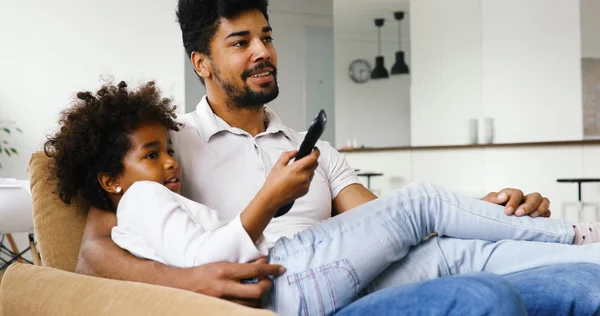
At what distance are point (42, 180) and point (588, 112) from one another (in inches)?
200

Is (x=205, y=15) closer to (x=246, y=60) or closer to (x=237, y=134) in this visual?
(x=246, y=60)

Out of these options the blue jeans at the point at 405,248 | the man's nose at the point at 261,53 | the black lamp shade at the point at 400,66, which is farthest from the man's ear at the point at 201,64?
the black lamp shade at the point at 400,66

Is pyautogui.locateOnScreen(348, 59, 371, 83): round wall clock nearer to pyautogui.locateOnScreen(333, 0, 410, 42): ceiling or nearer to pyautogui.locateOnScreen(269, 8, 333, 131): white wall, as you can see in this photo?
pyautogui.locateOnScreen(333, 0, 410, 42): ceiling

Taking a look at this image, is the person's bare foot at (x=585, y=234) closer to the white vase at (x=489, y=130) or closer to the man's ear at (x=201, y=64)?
the man's ear at (x=201, y=64)

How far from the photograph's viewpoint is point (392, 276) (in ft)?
5.03

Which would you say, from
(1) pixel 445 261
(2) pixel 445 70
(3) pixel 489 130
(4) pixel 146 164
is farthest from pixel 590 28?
(4) pixel 146 164

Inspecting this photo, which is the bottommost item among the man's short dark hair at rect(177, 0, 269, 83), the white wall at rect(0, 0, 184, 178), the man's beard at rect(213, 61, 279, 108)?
the man's beard at rect(213, 61, 279, 108)

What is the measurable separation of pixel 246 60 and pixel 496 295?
112 centimetres

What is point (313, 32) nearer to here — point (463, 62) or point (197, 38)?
point (463, 62)

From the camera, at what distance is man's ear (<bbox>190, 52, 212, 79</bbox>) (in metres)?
2.09

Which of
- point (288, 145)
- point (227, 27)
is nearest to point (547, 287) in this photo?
point (288, 145)

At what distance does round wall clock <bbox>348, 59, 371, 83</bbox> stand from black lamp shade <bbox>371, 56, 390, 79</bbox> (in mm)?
78

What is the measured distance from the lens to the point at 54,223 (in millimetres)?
1668

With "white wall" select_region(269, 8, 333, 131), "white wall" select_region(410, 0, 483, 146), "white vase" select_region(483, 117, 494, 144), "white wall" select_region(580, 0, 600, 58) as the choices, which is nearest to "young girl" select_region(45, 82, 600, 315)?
"white wall" select_region(580, 0, 600, 58)
